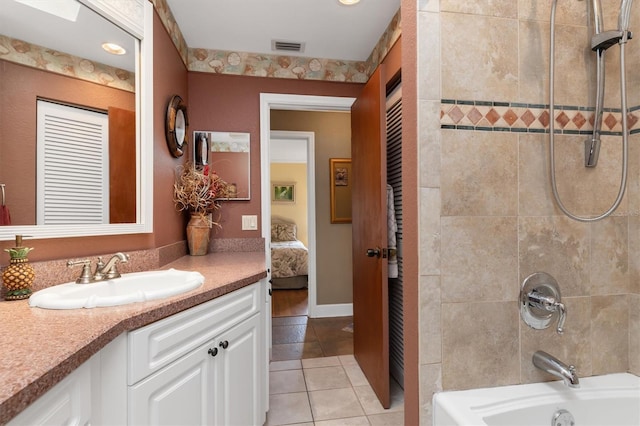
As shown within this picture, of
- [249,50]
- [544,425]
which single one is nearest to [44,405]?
[544,425]

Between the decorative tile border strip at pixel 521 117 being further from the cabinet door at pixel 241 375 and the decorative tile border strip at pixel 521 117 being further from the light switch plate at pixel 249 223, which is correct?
the light switch plate at pixel 249 223

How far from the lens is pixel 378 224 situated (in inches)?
77.7

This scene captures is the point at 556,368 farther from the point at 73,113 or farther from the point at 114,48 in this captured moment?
the point at 114,48

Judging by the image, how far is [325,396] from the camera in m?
2.07

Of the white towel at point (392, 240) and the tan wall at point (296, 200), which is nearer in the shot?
the white towel at point (392, 240)

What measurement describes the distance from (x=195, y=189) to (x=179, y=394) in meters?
1.32

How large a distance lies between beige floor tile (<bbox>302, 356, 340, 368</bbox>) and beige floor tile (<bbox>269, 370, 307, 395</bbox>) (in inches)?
5.1

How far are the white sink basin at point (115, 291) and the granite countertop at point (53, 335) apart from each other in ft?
0.09

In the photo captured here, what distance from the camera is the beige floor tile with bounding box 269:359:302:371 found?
96.3 inches

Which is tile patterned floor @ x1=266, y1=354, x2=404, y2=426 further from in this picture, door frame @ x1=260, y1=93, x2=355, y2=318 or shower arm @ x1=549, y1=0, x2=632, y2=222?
shower arm @ x1=549, y1=0, x2=632, y2=222

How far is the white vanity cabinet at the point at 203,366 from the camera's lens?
1006 millimetres

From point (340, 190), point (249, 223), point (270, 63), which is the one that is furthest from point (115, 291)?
point (340, 190)

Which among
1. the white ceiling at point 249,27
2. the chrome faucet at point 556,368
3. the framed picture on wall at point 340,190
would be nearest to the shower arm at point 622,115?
the chrome faucet at point 556,368

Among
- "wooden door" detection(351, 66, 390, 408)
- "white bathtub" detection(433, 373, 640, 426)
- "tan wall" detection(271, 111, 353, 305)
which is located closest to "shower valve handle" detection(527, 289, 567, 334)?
"white bathtub" detection(433, 373, 640, 426)
